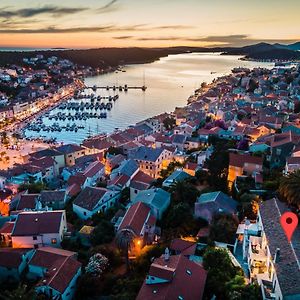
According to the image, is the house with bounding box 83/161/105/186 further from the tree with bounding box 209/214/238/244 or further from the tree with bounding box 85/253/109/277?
the tree with bounding box 209/214/238/244

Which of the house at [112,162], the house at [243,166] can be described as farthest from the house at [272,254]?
the house at [112,162]

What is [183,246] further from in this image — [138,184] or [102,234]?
[138,184]

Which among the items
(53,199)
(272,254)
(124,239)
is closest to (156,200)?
(124,239)

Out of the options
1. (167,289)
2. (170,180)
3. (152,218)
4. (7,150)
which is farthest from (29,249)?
(7,150)

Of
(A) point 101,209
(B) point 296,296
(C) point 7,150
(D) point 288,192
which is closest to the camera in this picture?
(B) point 296,296

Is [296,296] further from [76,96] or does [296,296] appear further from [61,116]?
[76,96]
